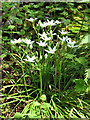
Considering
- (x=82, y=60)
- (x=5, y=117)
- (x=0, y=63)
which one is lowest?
(x=5, y=117)

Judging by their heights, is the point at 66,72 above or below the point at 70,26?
below

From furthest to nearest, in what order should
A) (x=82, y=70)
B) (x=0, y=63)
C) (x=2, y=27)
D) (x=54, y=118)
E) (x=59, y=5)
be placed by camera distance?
(x=59, y=5), (x=2, y=27), (x=0, y=63), (x=82, y=70), (x=54, y=118)

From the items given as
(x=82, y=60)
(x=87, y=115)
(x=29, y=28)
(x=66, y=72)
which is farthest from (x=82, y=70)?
(x=29, y=28)

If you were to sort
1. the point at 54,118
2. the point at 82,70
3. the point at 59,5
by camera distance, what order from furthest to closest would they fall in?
1. the point at 59,5
2. the point at 82,70
3. the point at 54,118

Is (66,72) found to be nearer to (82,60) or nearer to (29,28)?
(82,60)

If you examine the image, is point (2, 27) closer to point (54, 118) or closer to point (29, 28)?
point (29, 28)

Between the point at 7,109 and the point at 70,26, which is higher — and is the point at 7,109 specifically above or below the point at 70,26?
below

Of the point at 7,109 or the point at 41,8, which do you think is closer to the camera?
the point at 7,109

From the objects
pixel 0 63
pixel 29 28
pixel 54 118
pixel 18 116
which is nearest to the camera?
pixel 18 116

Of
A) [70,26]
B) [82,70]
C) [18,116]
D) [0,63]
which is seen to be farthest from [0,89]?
[70,26]
